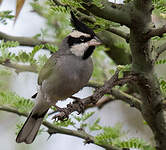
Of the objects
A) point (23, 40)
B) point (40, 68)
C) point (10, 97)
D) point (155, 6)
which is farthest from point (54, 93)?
point (155, 6)

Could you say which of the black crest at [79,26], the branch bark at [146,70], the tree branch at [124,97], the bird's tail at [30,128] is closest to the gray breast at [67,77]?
the tree branch at [124,97]

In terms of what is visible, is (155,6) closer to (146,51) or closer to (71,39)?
(146,51)

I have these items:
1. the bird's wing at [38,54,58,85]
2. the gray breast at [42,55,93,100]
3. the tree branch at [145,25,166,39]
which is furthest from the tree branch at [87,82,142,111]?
the tree branch at [145,25,166,39]

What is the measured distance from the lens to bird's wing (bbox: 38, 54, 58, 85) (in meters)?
3.23

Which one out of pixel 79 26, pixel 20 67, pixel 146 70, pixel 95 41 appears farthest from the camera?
pixel 20 67

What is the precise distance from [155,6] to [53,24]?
2.34m

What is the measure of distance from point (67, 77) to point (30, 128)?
57cm

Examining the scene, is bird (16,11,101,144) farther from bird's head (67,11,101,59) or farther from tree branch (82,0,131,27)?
tree branch (82,0,131,27)

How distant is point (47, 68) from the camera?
325cm

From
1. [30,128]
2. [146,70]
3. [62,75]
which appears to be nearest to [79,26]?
[62,75]

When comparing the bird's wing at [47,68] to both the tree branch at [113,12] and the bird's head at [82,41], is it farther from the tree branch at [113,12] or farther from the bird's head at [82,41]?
the tree branch at [113,12]

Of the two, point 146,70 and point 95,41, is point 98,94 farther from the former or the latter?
point 95,41

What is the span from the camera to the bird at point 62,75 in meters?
3.25

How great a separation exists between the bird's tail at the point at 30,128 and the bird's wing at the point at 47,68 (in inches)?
12.1
